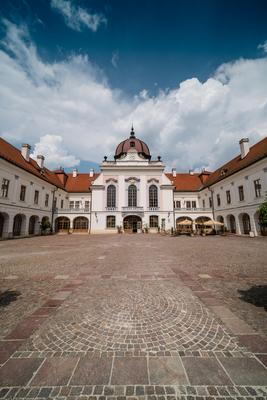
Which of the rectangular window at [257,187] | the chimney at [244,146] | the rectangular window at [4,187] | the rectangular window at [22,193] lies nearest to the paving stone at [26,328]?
the rectangular window at [4,187]

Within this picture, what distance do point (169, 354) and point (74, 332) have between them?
52.8 inches

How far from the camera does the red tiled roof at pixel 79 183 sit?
34.9 m

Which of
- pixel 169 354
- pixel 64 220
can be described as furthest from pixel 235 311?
pixel 64 220

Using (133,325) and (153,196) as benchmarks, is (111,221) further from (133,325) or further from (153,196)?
(133,325)

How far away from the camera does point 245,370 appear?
1.87m

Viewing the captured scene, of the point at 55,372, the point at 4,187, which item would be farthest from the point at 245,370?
the point at 4,187

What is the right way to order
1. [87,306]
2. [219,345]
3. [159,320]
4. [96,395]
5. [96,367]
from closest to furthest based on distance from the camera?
1. [96,395]
2. [96,367]
3. [219,345]
4. [159,320]
5. [87,306]

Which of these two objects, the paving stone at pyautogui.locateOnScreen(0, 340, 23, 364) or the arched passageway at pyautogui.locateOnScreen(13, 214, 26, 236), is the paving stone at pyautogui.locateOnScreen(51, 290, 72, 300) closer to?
the paving stone at pyautogui.locateOnScreen(0, 340, 23, 364)

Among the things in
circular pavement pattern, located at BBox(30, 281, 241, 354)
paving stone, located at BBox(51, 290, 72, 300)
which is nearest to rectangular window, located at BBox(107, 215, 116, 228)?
paving stone, located at BBox(51, 290, 72, 300)

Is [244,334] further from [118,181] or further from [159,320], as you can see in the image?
[118,181]

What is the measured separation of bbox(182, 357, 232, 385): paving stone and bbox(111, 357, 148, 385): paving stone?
0.45 metres

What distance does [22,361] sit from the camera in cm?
202

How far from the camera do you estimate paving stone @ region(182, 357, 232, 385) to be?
5.71ft

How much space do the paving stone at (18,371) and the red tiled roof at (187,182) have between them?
35.1 metres
